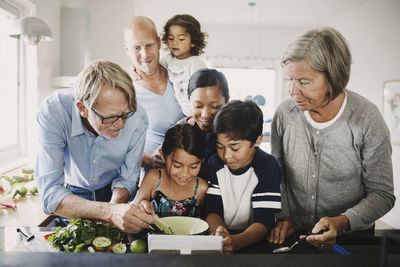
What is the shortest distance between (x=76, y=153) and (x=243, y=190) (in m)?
0.67

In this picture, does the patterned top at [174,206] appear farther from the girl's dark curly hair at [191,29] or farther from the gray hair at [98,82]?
the girl's dark curly hair at [191,29]

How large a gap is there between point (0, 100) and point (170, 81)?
1.80 m

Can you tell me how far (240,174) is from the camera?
3.71ft

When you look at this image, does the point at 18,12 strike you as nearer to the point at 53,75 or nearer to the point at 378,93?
the point at 53,75

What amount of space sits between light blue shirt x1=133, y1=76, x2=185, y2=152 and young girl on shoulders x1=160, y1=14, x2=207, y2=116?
43 mm

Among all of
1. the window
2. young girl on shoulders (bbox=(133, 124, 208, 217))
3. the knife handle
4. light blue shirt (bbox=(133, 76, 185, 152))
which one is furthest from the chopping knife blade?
the window

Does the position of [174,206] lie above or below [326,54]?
below

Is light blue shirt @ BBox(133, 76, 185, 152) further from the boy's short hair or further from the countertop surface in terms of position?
the countertop surface

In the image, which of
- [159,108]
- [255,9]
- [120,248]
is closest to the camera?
[120,248]

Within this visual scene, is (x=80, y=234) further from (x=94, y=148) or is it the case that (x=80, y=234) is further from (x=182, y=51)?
(x=182, y=51)

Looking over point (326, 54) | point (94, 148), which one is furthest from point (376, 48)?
point (94, 148)

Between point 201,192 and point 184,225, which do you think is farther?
point 201,192

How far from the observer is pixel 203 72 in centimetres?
132

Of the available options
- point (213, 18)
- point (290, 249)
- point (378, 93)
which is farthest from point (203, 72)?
point (213, 18)
